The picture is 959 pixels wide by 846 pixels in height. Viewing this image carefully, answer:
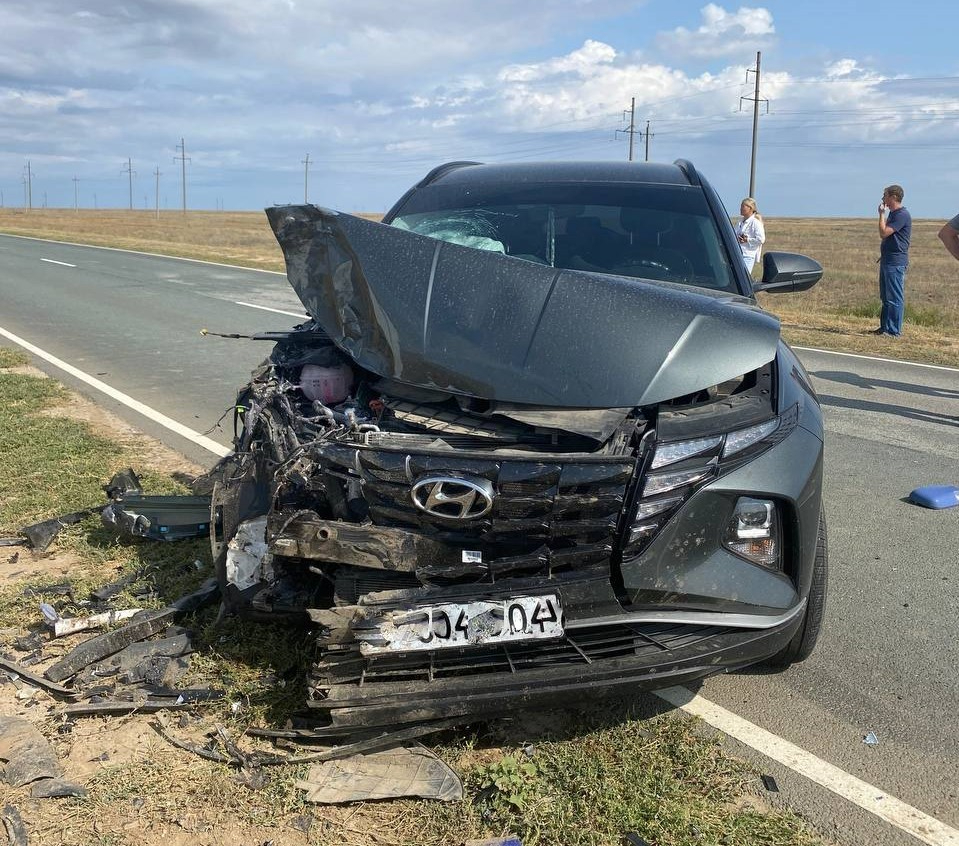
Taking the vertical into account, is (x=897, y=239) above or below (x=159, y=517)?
above

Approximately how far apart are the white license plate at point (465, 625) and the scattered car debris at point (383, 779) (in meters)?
0.44

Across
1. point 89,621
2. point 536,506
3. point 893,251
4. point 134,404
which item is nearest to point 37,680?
point 89,621

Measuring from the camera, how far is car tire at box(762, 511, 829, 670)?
314 centimetres

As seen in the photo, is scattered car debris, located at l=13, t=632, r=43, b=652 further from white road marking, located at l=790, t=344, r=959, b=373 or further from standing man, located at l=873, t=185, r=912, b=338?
standing man, located at l=873, t=185, r=912, b=338

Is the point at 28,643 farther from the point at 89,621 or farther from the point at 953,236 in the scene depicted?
the point at 953,236

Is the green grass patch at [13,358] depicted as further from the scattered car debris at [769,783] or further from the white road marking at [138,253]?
the white road marking at [138,253]

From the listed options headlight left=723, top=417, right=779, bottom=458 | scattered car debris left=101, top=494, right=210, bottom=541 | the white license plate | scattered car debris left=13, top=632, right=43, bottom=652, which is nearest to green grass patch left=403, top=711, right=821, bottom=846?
the white license plate

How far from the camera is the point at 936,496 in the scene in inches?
205

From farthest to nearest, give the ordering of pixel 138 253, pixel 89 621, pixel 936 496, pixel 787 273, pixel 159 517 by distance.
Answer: pixel 138 253 < pixel 936 496 < pixel 787 273 < pixel 159 517 < pixel 89 621

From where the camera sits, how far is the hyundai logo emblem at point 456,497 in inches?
101

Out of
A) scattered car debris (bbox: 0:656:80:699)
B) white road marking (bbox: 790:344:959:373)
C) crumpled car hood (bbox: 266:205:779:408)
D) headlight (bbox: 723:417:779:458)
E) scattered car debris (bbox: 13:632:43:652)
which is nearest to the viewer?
headlight (bbox: 723:417:779:458)

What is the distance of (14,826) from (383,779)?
1026mm

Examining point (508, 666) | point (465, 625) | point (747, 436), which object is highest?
point (747, 436)

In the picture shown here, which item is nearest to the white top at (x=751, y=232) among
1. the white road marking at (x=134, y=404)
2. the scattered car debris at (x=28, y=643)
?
the white road marking at (x=134, y=404)
